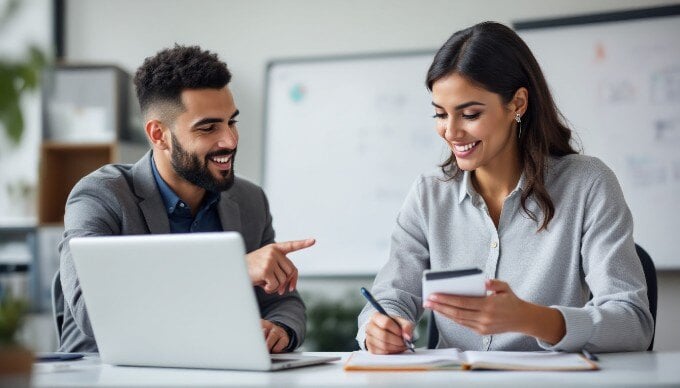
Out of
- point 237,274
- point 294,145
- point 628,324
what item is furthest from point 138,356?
point 294,145

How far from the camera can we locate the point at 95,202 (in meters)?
2.01

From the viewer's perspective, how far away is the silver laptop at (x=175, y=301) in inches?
52.7

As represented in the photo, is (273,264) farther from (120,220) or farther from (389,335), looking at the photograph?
(120,220)

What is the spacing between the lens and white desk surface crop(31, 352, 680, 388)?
3.92ft

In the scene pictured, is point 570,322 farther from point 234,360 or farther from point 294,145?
point 294,145

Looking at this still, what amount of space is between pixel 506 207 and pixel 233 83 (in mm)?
2210

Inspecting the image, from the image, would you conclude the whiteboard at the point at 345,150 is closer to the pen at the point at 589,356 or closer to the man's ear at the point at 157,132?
the man's ear at the point at 157,132

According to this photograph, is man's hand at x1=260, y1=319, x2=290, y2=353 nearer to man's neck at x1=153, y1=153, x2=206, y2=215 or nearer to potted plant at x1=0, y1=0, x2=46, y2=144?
A: man's neck at x1=153, y1=153, x2=206, y2=215

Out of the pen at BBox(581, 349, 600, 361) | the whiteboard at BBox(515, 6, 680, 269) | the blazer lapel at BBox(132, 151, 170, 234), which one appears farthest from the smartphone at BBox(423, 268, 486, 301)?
the whiteboard at BBox(515, 6, 680, 269)

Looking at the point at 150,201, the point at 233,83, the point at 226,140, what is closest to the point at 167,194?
the point at 150,201

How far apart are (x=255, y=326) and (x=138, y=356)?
0.93 ft

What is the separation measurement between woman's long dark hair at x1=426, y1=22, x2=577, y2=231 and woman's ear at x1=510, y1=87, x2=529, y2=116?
1 cm

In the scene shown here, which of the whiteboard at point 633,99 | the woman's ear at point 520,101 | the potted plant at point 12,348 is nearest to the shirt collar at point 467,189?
the woman's ear at point 520,101

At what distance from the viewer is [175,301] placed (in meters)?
1.40
